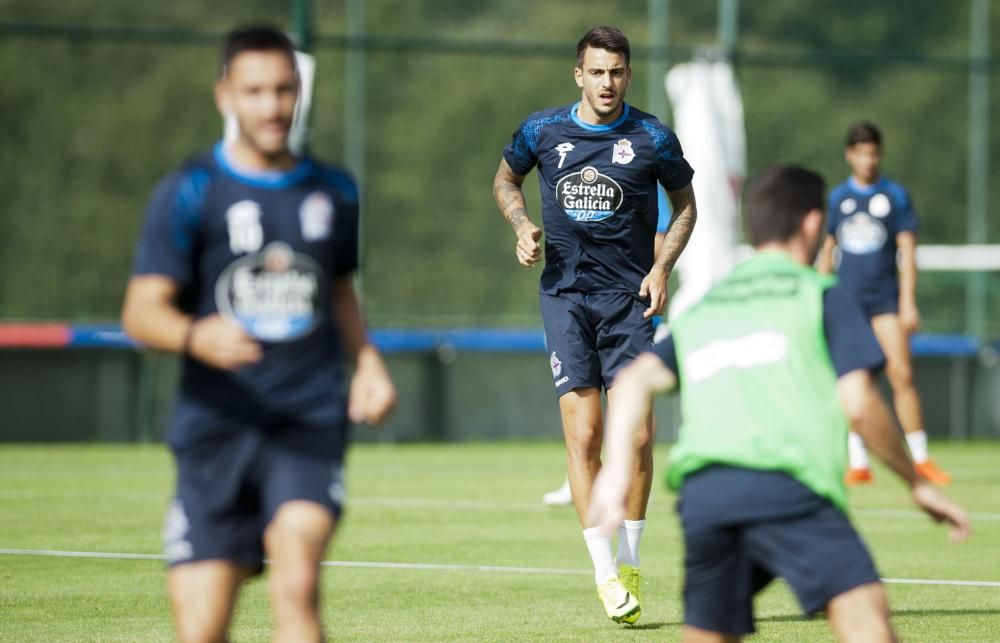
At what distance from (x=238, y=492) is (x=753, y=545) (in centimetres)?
140

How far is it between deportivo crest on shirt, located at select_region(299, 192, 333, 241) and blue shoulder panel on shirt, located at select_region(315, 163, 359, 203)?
6cm

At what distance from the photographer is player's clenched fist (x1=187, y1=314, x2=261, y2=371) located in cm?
480

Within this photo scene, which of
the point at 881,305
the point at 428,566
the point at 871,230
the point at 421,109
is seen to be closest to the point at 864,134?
the point at 871,230

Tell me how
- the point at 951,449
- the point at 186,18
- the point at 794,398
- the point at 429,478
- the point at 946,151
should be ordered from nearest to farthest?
1. the point at 794,398
2. the point at 429,478
3. the point at 951,449
4. the point at 186,18
5. the point at 946,151

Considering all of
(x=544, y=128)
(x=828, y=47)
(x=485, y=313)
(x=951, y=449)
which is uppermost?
(x=828, y=47)

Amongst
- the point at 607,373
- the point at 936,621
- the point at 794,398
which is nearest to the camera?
the point at 794,398

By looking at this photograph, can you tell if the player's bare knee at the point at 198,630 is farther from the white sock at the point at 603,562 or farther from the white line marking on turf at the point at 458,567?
the white line marking on turf at the point at 458,567

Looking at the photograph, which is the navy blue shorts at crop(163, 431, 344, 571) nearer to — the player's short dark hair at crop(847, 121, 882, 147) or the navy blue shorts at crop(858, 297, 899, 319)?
the player's short dark hair at crop(847, 121, 882, 147)

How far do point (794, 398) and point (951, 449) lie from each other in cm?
1707

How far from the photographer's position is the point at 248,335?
192 inches

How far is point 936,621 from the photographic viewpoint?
7902 mm

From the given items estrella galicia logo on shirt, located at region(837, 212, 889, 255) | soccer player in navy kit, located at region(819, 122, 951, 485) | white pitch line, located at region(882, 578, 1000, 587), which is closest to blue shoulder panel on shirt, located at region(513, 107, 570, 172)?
white pitch line, located at region(882, 578, 1000, 587)

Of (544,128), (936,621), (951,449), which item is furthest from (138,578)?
(951,449)

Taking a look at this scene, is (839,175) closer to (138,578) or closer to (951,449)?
(951,449)
